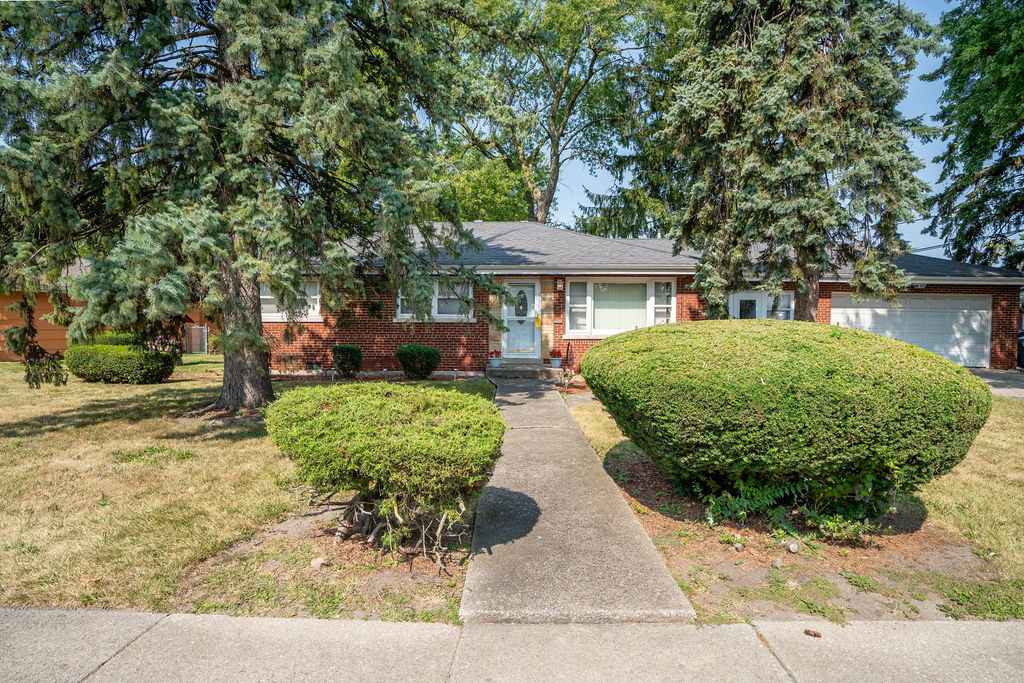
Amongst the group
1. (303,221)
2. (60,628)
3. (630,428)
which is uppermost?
(303,221)

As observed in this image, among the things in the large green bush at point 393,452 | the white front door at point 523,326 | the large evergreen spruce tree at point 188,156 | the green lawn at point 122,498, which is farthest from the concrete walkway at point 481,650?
the white front door at point 523,326

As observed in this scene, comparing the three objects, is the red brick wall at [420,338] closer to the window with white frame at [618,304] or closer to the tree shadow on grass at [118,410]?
Answer: the window with white frame at [618,304]

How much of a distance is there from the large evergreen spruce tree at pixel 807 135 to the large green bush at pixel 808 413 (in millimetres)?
8834

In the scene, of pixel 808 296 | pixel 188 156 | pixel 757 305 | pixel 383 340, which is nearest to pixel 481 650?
pixel 188 156

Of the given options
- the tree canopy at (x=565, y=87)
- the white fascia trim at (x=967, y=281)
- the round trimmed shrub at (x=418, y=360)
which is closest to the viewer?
the round trimmed shrub at (x=418, y=360)

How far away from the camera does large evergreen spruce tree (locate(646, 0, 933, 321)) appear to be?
36.3 ft

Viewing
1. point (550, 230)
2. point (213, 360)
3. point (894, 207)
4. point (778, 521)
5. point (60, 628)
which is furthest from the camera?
point (213, 360)

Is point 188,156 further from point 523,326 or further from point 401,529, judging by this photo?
point 523,326

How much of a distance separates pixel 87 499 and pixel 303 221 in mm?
4613

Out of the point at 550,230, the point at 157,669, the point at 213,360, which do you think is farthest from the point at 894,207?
the point at 213,360

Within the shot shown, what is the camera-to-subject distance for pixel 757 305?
1444 cm

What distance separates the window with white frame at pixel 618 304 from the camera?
13.6m

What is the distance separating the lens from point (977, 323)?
15.1 m

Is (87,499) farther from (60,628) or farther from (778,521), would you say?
(778,521)
